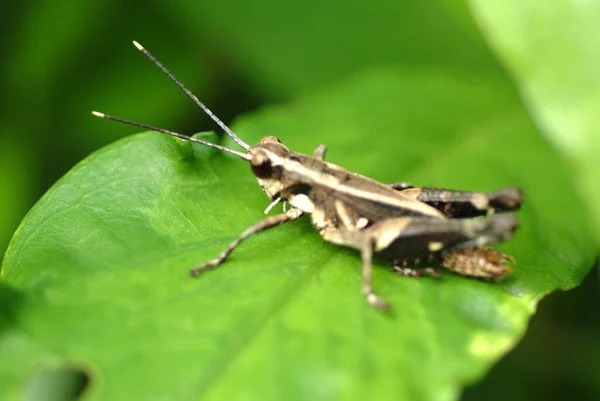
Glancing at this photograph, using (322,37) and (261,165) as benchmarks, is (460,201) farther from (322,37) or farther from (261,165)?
(322,37)

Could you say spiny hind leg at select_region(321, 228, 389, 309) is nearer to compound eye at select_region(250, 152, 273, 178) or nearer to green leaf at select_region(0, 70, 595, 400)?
green leaf at select_region(0, 70, 595, 400)

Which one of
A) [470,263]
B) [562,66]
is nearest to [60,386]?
[470,263]

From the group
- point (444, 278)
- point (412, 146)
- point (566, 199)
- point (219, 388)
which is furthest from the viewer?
point (412, 146)

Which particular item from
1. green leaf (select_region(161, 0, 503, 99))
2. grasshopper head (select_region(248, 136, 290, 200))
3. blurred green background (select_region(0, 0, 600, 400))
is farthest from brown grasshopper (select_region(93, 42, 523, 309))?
green leaf (select_region(161, 0, 503, 99))

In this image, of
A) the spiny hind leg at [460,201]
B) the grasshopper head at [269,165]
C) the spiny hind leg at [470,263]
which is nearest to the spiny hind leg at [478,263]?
the spiny hind leg at [470,263]

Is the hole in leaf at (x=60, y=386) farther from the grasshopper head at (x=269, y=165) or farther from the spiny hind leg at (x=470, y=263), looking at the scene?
the spiny hind leg at (x=470, y=263)

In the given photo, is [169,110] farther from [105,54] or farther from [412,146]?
[412,146]

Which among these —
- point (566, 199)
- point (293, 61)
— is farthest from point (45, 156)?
point (566, 199)
